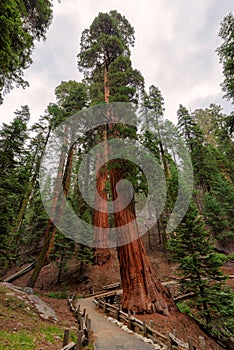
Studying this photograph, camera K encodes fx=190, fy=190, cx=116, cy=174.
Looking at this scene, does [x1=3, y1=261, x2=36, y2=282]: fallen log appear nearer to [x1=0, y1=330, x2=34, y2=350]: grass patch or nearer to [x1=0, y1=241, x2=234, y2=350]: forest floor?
[x1=0, y1=241, x2=234, y2=350]: forest floor

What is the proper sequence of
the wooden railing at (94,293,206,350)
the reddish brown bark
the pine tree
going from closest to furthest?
the wooden railing at (94,293,206,350) < the reddish brown bark < the pine tree

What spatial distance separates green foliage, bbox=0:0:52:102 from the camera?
5.33 meters

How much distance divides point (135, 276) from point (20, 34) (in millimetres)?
10067

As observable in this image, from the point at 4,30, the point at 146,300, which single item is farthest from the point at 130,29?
the point at 146,300

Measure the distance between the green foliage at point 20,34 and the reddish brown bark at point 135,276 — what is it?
21.9 ft

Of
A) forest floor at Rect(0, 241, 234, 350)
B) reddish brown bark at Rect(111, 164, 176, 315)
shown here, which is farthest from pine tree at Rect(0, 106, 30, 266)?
reddish brown bark at Rect(111, 164, 176, 315)

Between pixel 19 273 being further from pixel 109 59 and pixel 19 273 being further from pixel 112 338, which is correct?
pixel 109 59

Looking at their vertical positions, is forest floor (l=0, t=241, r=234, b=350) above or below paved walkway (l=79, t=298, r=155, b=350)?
above

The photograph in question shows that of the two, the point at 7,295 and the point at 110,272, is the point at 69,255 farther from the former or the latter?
the point at 7,295

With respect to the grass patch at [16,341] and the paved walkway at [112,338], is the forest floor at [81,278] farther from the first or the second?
the grass patch at [16,341]

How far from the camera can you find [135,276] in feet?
26.5

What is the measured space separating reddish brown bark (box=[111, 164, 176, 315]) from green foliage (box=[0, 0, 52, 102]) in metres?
6.67

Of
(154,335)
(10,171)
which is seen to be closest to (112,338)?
(154,335)

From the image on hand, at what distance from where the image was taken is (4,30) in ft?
17.0
